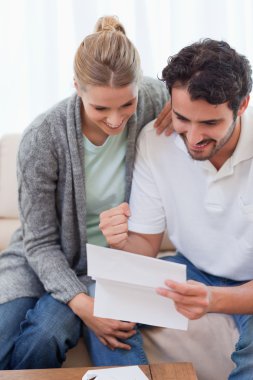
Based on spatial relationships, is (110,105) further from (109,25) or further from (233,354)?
(233,354)

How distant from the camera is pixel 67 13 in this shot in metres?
2.28

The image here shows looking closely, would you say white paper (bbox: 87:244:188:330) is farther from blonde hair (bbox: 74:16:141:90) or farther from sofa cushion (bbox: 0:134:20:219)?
sofa cushion (bbox: 0:134:20:219)

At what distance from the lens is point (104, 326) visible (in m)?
1.44

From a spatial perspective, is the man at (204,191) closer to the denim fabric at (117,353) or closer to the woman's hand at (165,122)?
the woman's hand at (165,122)

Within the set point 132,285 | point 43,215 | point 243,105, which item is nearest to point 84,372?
point 132,285

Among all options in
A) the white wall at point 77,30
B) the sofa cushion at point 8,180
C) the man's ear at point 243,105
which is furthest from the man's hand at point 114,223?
the white wall at point 77,30

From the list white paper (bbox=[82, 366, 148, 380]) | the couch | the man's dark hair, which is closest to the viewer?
white paper (bbox=[82, 366, 148, 380])

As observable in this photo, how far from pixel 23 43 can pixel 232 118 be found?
1.26 m

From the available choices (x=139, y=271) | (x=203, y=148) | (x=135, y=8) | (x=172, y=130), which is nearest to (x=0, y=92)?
(x=135, y=8)

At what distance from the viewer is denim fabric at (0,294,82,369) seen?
4.75ft

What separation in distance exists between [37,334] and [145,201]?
0.48m

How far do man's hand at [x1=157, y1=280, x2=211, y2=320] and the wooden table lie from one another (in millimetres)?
124

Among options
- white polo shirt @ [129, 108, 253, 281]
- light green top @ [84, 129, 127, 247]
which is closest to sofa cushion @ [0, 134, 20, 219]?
light green top @ [84, 129, 127, 247]

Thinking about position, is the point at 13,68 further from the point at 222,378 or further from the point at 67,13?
the point at 222,378
